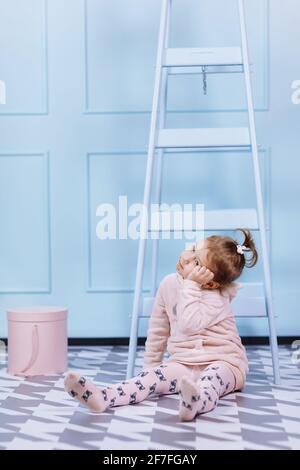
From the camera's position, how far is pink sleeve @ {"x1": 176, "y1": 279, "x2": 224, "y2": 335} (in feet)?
7.06

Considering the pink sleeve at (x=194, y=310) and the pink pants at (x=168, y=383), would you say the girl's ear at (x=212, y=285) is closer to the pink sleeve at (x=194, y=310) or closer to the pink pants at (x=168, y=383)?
the pink sleeve at (x=194, y=310)

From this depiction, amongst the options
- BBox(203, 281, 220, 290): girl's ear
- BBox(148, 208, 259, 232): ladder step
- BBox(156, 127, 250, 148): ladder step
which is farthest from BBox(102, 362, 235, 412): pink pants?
BBox(156, 127, 250, 148): ladder step

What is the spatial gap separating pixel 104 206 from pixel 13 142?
0.41m

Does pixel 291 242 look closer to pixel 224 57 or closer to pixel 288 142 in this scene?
pixel 288 142

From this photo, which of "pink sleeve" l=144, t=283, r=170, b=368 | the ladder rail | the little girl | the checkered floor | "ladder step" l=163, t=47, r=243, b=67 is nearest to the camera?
the checkered floor

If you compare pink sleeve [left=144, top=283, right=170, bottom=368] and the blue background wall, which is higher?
the blue background wall

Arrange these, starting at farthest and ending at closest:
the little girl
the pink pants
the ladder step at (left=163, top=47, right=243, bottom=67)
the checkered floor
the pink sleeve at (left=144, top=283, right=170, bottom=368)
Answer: the ladder step at (left=163, top=47, right=243, bottom=67) < the pink sleeve at (left=144, top=283, right=170, bottom=368) < the little girl < the pink pants < the checkered floor

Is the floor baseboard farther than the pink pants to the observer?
Yes

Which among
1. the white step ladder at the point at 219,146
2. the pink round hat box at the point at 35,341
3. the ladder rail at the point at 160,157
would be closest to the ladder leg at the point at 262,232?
the white step ladder at the point at 219,146

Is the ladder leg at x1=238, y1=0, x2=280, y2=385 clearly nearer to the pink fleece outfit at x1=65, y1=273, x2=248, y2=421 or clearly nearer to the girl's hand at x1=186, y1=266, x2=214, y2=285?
the pink fleece outfit at x1=65, y1=273, x2=248, y2=421

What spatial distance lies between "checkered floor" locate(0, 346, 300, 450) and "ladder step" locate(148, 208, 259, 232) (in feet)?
1.53

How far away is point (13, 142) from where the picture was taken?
297 cm

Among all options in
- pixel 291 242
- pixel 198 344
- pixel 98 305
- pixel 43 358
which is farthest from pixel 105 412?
pixel 291 242

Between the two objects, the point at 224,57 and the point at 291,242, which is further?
the point at 291,242
